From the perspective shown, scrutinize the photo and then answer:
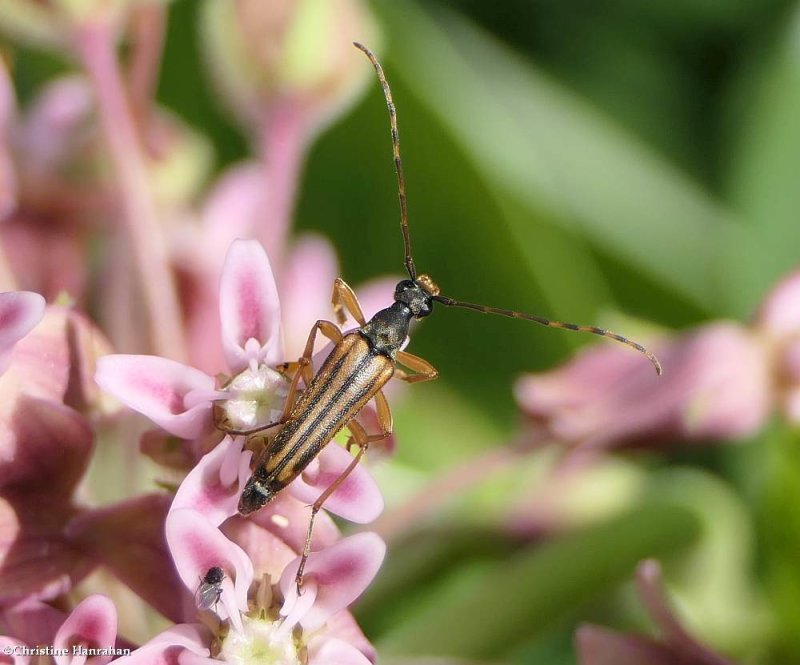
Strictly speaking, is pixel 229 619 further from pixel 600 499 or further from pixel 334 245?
pixel 334 245

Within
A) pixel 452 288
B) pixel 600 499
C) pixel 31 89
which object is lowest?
pixel 600 499

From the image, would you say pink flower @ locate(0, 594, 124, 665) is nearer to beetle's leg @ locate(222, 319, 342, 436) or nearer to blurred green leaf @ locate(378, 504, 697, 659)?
beetle's leg @ locate(222, 319, 342, 436)

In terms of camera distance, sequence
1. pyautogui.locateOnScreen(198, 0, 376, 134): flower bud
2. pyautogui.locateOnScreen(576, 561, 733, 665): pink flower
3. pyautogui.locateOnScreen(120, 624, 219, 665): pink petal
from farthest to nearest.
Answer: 1. pyautogui.locateOnScreen(198, 0, 376, 134): flower bud
2. pyautogui.locateOnScreen(576, 561, 733, 665): pink flower
3. pyautogui.locateOnScreen(120, 624, 219, 665): pink petal

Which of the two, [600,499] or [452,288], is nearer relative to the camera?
[600,499]

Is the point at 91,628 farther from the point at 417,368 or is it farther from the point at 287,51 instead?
the point at 287,51

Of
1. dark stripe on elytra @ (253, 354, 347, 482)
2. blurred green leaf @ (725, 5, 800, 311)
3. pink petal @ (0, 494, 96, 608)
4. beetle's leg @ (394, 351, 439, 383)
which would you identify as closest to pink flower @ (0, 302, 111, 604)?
pink petal @ (0, 494, 96, 608)

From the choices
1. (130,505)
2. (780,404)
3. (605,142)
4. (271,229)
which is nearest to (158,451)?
(130,505)

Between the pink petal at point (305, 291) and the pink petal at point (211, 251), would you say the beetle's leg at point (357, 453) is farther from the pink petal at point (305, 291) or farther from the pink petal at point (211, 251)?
the pink petal at point (305, 291)
